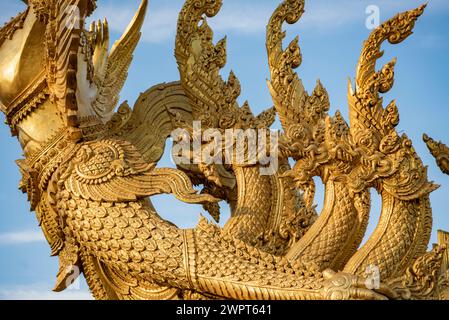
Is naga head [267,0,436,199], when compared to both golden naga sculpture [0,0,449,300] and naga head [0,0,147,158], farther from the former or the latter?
naga head [0,0,147,158]

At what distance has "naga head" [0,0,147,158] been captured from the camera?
9.90 metres

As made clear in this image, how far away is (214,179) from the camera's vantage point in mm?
10102

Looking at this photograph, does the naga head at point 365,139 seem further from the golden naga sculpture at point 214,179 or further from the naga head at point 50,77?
the naga head at point 50,77

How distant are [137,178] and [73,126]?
646mm

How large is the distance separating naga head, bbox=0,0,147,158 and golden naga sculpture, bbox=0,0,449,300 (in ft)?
0.04

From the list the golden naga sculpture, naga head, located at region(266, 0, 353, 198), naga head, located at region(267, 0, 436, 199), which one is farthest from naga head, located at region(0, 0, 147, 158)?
naga head, located at region(267, 0, 436, 199)

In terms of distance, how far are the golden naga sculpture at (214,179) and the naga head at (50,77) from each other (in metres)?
0.01

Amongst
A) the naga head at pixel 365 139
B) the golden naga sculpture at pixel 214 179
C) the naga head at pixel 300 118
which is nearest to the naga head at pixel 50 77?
the golden naga sculpture at pixel 214 179

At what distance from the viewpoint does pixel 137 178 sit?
32.2 feet

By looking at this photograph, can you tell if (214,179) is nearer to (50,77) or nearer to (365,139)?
(365,139)

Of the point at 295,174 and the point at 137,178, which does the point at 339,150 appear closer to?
the point at 295,174

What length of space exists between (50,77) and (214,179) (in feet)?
4.69

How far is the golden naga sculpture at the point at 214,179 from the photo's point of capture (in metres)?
9.41
